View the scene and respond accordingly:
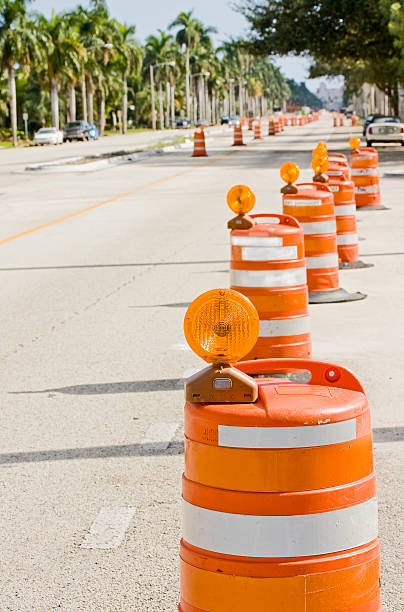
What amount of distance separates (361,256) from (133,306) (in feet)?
15.4

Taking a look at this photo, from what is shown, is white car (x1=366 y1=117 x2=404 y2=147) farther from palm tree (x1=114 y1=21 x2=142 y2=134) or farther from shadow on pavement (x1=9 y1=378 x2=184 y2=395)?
palm tree (x1=114 y1=21 x2=142 y2=134)

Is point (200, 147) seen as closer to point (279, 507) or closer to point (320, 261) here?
point (320, 261)

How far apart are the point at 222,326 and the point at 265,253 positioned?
4.25 meters

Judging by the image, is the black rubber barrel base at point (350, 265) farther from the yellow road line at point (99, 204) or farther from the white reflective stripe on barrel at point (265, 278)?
the yellow road line at point (99, 204)

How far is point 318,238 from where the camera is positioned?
10406 millimetres

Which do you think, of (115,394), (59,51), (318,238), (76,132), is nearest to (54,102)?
(59,51)

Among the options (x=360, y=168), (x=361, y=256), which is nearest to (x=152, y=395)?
(x=361, y=256)

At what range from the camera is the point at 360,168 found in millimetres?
20062

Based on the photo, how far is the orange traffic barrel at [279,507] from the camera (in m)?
3.09

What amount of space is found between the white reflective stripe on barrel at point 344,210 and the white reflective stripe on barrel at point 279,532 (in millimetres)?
9612

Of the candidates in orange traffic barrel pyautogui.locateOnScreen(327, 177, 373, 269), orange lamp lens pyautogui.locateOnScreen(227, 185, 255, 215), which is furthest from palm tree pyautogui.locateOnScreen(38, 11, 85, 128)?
orange lamp lens pyautogui.locateOnScreen(227, 185, 255, 215)

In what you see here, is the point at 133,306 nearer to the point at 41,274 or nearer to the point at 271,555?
the point at 41,274

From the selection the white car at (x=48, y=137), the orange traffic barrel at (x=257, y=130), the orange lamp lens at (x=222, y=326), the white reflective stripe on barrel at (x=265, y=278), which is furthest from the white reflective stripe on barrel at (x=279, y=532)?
the white car at (x=48, y=137)

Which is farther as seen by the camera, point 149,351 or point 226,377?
point 149,351
